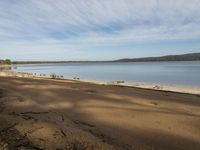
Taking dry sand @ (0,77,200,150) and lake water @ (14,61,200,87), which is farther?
lake water @ (14,61,200,87)

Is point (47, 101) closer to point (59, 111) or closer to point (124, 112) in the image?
point (59, 111)

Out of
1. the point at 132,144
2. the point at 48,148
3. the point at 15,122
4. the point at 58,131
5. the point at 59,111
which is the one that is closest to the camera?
the point at 48,148

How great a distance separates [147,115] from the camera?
5.79 m

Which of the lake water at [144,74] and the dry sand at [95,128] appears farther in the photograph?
the lake water at [144,74]

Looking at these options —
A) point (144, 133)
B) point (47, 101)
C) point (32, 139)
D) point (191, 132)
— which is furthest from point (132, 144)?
point (47, 101)

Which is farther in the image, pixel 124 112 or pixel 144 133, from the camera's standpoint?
pixel 124 112

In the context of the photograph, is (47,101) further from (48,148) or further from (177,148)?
(177,148)

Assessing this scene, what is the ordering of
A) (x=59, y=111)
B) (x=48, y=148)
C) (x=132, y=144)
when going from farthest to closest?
(x=59, y=111)
(x=132, y=144)
(x=48, y=148)

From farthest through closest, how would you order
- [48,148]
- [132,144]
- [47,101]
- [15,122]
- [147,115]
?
[47,101] < [147,115] < [15,122] < [132,144] < [48,148]

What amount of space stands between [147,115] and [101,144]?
2100 millimetres

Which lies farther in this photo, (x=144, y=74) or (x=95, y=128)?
(x=144, y=74)

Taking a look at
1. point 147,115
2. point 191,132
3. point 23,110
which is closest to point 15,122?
point 23,110

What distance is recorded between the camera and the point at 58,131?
14.9 ft

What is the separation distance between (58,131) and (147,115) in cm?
221
